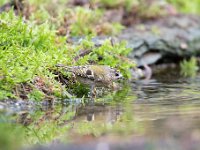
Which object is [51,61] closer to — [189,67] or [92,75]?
[92,75]

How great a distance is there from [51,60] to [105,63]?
110 centimetres

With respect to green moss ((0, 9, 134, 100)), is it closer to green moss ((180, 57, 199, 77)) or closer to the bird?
the bird

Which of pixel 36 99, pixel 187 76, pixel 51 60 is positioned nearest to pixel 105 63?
pixel 51 60

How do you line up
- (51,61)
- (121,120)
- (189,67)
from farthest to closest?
(189,67)
(51,61)
(121,120)

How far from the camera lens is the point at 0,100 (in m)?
5.91

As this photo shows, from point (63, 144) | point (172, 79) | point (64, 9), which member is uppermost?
point (64, 9)

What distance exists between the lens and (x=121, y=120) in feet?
18.2

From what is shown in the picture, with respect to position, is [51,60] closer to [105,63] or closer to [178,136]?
[105,63]

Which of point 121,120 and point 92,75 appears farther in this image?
point 92,75

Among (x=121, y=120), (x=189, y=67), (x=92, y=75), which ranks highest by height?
(x=189, y=67)

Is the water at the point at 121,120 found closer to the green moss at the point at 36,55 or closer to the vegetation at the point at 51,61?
the vegetation at the point at 51,61

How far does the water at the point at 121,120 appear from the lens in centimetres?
447

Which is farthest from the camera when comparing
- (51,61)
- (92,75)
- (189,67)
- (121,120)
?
(189,67)

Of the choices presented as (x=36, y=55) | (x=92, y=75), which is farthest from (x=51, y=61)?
(x=92, y=75)
